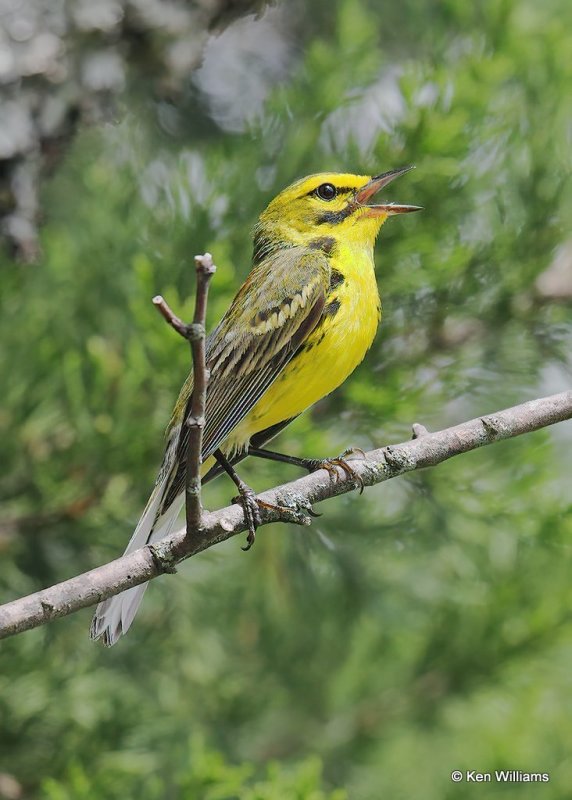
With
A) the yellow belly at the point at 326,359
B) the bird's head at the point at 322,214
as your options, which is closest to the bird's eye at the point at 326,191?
the bird's head at the point at 322,214

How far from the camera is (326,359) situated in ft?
7.69

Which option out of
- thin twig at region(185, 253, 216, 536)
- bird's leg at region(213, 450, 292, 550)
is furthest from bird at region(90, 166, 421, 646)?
thin twig at region(185, 253, 216, 536)

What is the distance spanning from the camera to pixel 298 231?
2822mm

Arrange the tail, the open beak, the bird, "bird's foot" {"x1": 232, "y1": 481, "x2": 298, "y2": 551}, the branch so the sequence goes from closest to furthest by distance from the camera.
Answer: the branch → "bird's foot" {"x1": 232, "y1": 481, "x2": 298, "y2": 551} → the tail → the bird → the open beak

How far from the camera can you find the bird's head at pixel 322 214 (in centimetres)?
264

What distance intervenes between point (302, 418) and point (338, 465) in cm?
40

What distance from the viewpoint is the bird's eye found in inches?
108

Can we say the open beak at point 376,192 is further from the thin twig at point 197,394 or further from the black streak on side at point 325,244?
the thin twig at point 197,394

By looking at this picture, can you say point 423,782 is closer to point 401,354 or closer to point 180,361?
point 401,354

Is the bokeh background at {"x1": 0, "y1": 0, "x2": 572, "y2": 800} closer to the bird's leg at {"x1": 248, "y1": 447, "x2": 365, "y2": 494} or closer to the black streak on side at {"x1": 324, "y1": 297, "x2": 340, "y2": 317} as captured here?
the bird's leg at {"x1": 248, "y1": 447, "x2": 365, "y2": 494}

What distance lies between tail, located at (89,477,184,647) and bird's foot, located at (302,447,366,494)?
320 millimetres

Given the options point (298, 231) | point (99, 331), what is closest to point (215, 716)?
point (99, 331)

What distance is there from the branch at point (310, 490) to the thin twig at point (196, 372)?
0.05 m

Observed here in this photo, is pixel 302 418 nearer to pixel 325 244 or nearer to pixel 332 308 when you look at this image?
pixel 332 308
